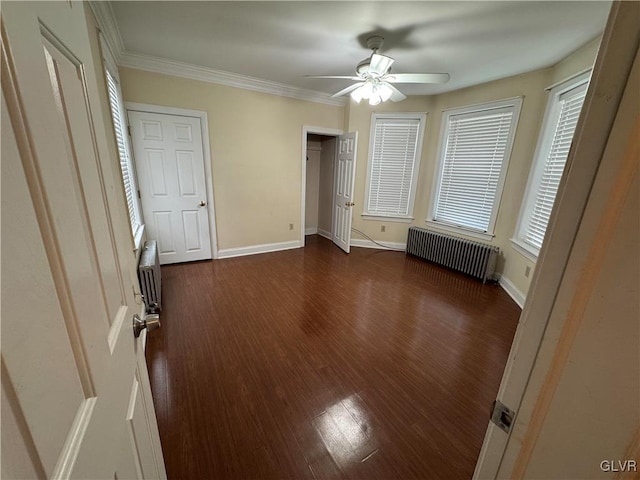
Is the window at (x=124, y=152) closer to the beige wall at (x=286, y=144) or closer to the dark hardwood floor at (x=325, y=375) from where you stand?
the beige wall at (x=286, y=144)

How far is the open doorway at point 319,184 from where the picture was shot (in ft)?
16.7

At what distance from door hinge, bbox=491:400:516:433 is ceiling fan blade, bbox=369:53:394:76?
2419 millimetres

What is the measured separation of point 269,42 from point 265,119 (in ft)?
4.32

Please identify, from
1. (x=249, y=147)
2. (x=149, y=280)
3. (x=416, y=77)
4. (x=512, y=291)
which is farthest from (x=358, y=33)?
(x=512, y=291)

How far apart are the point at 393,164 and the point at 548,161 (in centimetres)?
202

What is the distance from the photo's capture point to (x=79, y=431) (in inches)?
15.5

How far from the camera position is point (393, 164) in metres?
4.28

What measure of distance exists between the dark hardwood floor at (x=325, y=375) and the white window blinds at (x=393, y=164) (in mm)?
1672

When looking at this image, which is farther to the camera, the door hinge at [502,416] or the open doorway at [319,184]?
the open doorway at [319,184]

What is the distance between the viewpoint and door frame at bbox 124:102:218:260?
299 cm

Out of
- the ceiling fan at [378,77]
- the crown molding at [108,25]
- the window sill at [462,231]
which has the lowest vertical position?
the window sill at [462,231]

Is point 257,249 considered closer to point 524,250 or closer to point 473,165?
point 473,165

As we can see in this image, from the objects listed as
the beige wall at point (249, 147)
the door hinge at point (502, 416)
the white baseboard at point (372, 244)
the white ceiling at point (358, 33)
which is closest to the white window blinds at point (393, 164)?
the white baseboard at point (372, 244)

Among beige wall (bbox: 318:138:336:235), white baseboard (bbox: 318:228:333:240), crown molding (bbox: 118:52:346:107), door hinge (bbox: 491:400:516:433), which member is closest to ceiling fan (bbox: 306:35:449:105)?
crown molding (bbox: 118:52:346:107)
